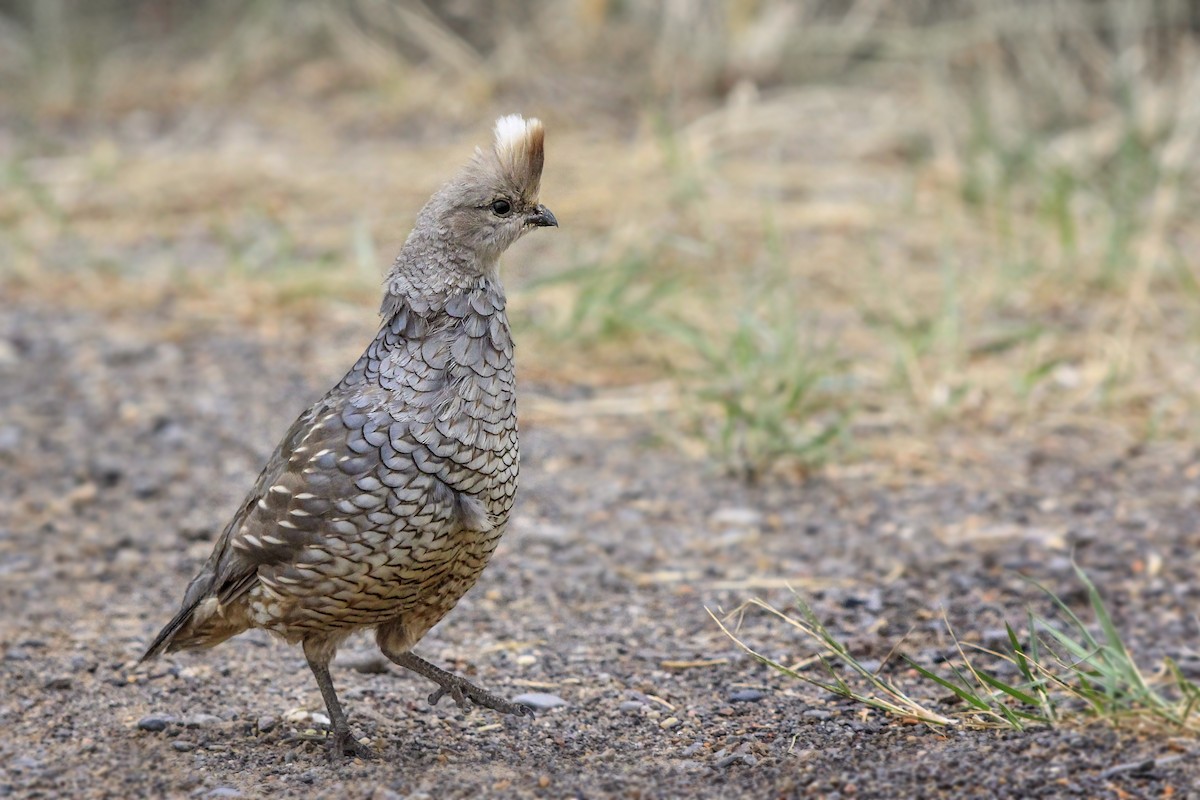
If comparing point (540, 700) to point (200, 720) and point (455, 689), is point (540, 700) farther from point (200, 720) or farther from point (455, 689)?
point (200, 720)

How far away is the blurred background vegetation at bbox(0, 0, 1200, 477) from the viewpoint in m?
6.01

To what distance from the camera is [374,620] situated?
11.2ft

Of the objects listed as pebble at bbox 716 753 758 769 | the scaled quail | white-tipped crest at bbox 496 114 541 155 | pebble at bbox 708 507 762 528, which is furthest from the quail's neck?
pebble at bbox 708 507 762 528

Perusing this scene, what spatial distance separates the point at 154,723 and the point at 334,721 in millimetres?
467

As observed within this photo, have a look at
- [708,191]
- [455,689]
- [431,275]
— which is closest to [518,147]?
[431,275]

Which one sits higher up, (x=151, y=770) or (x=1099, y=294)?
(x=1099, y=294)

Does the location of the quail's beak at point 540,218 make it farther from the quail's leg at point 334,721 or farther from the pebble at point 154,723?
the pebble at point 154,723

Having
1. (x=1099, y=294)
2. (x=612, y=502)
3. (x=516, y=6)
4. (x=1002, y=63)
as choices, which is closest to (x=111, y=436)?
(x=612, y=502)

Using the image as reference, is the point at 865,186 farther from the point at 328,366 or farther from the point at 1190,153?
the point at 328,366

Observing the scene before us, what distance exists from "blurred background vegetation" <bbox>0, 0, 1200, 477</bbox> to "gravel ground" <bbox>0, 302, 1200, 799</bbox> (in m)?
0.32

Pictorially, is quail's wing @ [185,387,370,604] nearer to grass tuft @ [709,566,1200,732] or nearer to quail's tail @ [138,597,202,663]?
quail's tail @ [138,597,202,663]

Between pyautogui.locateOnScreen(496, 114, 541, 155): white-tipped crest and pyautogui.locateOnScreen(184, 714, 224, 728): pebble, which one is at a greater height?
pyautogui.locateOnScreen(496, 114, 541, 155): white-tipped crest

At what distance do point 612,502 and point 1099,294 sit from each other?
3079 mm

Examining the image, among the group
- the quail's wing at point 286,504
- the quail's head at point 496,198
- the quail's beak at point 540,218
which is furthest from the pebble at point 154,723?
the quail's beak at point 540,218
